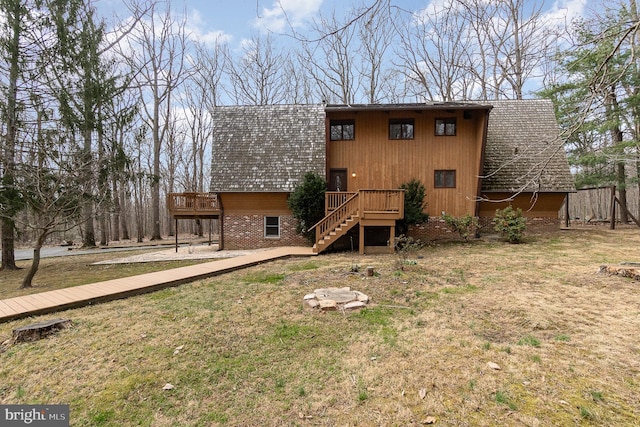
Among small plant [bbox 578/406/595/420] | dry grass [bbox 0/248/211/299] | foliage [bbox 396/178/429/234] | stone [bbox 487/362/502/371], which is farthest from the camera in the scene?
foliage [bbox 396/178/429/234]

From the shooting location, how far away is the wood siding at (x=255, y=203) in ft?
47.7

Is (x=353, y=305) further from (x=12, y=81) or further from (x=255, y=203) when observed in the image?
(x=12, y=81)

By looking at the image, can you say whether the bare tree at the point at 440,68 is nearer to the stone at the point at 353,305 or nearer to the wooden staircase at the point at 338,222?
the wooden staircase at the point at 338,222

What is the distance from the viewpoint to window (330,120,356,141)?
580 inches

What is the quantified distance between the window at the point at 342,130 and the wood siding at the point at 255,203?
12.5 feet

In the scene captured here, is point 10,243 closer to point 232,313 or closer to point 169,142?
point 232,313

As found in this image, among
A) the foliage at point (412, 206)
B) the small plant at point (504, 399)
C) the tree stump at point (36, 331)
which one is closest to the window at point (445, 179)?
the foliage at point (412, 206)

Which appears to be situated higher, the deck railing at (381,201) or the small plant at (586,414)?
the deck railing at (381,201)

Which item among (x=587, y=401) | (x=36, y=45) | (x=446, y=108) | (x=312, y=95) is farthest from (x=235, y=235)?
(x=312, y=95)

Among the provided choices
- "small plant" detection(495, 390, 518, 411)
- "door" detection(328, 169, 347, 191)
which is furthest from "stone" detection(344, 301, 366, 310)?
"door" detection(328, 169, 347, 191)

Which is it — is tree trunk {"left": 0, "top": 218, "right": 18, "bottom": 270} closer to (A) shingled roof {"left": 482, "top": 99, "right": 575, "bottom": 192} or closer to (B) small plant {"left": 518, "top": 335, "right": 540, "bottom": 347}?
(B) small plant {"left": 518, "top": 335, "right": 540, "bottom": 347}

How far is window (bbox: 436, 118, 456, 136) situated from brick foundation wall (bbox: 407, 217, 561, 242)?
413 centimetres

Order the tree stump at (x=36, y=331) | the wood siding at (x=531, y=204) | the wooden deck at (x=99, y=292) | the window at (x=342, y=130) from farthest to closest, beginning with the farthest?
the window at (x=342, y=130) → the wood siding at (x=531, y=204) → the wooden deck at (x=99, y=292) → the tree stump at (x=36, y=331)

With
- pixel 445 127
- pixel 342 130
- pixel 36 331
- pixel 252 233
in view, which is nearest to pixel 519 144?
pixel 445 127
